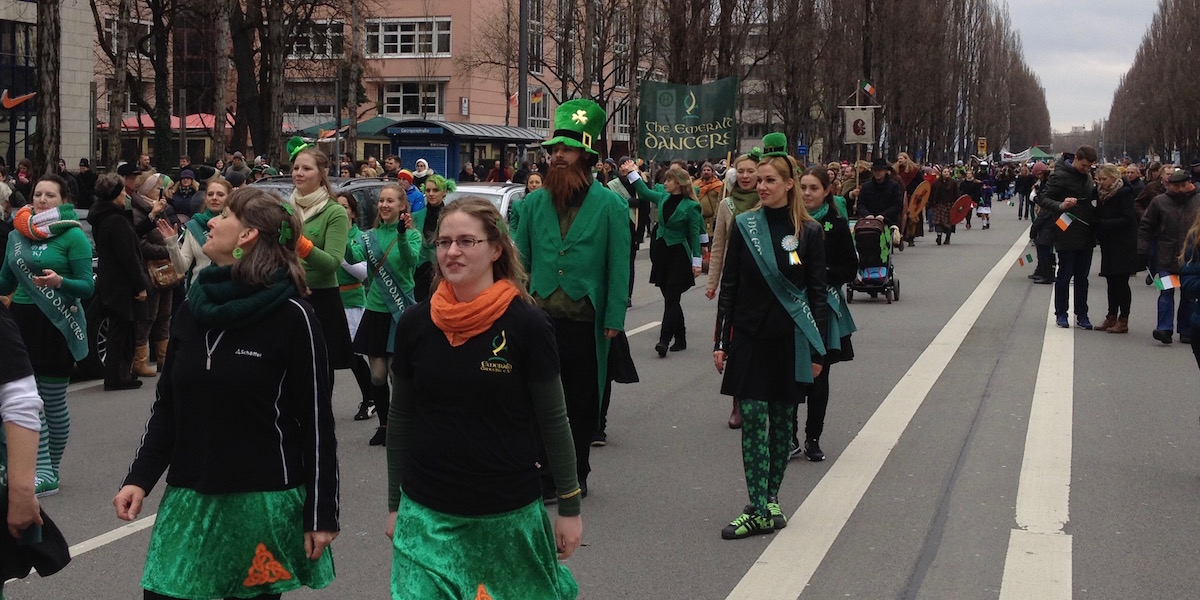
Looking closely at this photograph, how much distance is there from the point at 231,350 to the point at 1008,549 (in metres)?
3.92

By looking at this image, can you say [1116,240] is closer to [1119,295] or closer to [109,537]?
[1119,295]

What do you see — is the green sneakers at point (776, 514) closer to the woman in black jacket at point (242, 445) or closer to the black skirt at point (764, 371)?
the black skirt at point (764, 371)

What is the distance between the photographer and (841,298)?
26.6ft

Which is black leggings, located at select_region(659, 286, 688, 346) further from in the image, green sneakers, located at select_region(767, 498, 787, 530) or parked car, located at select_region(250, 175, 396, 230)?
green sneakers, located at select_region(767, 498, 787, 530)

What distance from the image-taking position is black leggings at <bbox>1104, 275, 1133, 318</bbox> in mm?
15102

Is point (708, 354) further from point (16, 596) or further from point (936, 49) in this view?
point (936, 49)

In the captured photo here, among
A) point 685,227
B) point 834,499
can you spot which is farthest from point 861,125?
point 834,499

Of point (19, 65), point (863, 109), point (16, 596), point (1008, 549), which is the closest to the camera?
point (16, 596)

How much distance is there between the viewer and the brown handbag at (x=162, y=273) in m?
12.1

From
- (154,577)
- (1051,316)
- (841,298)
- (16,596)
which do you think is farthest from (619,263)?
(1051,316)

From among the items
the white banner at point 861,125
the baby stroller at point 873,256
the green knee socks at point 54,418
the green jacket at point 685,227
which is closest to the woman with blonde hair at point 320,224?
the green knee socks at point 54,418

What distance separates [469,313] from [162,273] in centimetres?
911

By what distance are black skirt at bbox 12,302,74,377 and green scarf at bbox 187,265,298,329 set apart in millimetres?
4014

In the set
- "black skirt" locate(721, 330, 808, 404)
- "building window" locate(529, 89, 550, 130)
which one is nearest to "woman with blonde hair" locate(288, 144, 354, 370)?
"black skirt" locate(721, 330, 808, 404)
